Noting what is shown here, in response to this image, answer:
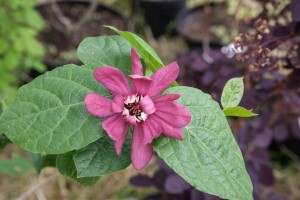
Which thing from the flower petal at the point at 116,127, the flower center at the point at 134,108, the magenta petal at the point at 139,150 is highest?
the flower center at the point at 134,108

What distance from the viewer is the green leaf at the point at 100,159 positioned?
32.3 inches

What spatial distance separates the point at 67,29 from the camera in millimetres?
3410

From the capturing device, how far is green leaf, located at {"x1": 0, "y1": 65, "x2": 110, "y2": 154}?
783 millimetres

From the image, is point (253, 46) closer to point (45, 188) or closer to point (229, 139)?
point (229, 139)

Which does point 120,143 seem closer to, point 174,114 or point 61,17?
point 174,114

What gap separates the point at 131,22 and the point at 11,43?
114 cm

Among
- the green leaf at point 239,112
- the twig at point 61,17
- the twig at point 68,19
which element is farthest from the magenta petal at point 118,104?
the twig at point 61,17

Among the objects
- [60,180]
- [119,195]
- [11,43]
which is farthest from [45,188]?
[11,43]

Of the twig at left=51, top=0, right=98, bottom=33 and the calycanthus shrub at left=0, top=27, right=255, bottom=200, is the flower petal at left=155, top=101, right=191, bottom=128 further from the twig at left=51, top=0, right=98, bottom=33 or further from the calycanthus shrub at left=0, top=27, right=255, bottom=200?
the twig at left=51, top=0, right=98, bottom=33

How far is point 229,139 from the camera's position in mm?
822

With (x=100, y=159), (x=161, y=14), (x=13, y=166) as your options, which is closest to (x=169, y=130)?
(x=100, y=159)

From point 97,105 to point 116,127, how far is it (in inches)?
1.8

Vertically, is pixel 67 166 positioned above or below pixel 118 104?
below

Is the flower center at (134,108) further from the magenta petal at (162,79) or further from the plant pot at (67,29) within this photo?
the plant pot at (67,29)
